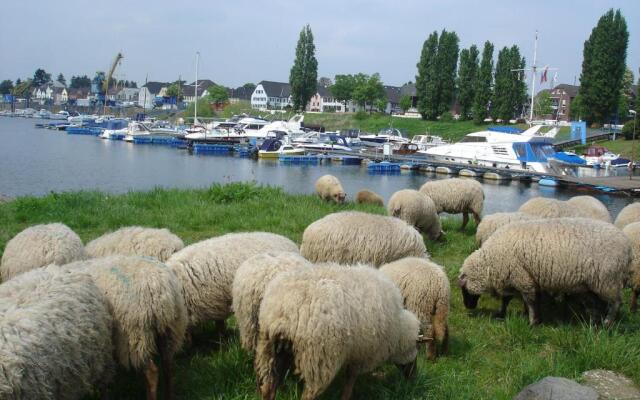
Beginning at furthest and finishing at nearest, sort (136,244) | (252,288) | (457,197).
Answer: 1. (457,197)
2. (136,244)
3. (252,288)

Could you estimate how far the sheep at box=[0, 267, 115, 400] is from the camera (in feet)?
10.8

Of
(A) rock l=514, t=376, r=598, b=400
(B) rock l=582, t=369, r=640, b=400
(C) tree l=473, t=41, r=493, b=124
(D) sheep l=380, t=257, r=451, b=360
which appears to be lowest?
(B) rock l=582, t=369, r=640, b=400

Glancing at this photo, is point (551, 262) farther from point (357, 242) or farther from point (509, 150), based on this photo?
point (509, 150)

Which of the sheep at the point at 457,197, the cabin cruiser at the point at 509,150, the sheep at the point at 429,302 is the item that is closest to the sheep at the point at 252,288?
the sheep at the point at 429,302

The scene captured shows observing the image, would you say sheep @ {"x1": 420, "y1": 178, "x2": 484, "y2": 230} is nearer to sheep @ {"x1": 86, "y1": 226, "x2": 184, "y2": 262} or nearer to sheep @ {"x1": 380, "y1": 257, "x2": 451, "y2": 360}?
sheep @ {"x1": 380, "y1": 257, "x2": 451, "y2": 360}

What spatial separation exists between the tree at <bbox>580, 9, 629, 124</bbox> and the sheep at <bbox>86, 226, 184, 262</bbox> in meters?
61.1

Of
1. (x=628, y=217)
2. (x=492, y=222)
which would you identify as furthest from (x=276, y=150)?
(x=492, y=222)

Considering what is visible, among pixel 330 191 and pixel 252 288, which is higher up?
pixel 252 288

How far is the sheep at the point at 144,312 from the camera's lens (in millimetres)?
4227

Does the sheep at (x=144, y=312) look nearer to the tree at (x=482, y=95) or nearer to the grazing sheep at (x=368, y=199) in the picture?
the grazing sheep at (x=368, y=199)

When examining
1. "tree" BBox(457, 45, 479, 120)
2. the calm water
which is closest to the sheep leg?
the calm water

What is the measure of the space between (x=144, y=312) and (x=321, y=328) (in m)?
1.40

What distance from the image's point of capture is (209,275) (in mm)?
5480

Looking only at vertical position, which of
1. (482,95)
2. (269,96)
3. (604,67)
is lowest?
(482,95)
